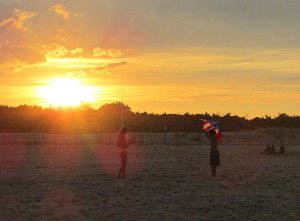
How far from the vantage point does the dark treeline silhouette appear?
216ft

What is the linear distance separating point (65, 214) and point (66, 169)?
1018 centimetres

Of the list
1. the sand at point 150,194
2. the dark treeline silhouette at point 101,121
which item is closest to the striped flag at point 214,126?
the sand at point 150,194

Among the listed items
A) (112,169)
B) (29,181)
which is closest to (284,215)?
(29,181)

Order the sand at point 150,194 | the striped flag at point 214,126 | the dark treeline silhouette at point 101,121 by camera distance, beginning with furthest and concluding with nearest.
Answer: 1. the dark treeline silhouette at point 101,121
2. the striped flag at point 214,126
3. the sand at point 150,194

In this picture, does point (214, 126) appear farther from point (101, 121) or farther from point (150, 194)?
point (101, 121)

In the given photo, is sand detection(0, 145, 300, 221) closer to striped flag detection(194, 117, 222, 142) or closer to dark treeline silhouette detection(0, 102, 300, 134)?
striped flag detection(194, 117, 222, 142)

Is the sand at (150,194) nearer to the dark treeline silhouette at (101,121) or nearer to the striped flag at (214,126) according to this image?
the striped flag at (214,126)

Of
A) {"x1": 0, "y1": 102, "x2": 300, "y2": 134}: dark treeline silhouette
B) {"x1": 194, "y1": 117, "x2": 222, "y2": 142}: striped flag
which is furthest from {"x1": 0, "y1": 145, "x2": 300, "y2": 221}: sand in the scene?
{"x1": 0, "y1": 102, "x2": 300, "y2": 134}: dark treeline silhouette

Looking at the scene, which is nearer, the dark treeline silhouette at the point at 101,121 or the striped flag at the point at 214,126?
the striped flag at the point at 214,126

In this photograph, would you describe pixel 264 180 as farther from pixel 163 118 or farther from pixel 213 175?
pixel 163 118

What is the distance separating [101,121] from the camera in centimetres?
7256

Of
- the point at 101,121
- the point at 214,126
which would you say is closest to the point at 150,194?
the point at 214,126

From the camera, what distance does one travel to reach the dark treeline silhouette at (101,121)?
65.8 m

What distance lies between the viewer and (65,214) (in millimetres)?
9805
